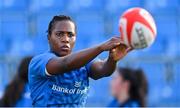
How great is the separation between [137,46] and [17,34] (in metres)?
7.21

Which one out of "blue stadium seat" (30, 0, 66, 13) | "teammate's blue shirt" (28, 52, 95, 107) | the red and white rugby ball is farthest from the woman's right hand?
"blue stadium seat" (30, 0, 66, 13)

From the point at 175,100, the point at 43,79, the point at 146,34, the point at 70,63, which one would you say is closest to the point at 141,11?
the point at 146,34

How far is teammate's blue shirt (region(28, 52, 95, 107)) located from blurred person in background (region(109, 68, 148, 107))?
1686 millimetres

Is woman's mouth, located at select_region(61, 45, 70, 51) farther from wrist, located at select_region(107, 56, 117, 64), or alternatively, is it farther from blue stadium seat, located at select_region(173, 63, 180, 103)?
blue stadium seat, located at select_region(173, 63, 180, 103)

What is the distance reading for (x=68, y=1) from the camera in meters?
11.4

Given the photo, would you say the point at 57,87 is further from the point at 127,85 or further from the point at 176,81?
the point at 176,81

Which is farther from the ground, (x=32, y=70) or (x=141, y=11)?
(x=141, y=11)

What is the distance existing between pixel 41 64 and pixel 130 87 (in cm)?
202

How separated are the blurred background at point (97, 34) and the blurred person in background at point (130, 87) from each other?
4487 mm

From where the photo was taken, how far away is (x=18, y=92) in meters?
6.58

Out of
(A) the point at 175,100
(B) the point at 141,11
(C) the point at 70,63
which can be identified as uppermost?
(B) the point at 141,11

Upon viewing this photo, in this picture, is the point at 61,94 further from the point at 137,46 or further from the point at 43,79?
the point at 137,46

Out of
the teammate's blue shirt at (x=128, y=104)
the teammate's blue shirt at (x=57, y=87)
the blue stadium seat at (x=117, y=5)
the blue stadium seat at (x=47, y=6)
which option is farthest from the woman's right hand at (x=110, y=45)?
the blue stadium seat at (x=47, y=6)

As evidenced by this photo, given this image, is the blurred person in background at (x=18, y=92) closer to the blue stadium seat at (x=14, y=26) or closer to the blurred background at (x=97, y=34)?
the blurred background at (x=97, y=34)
